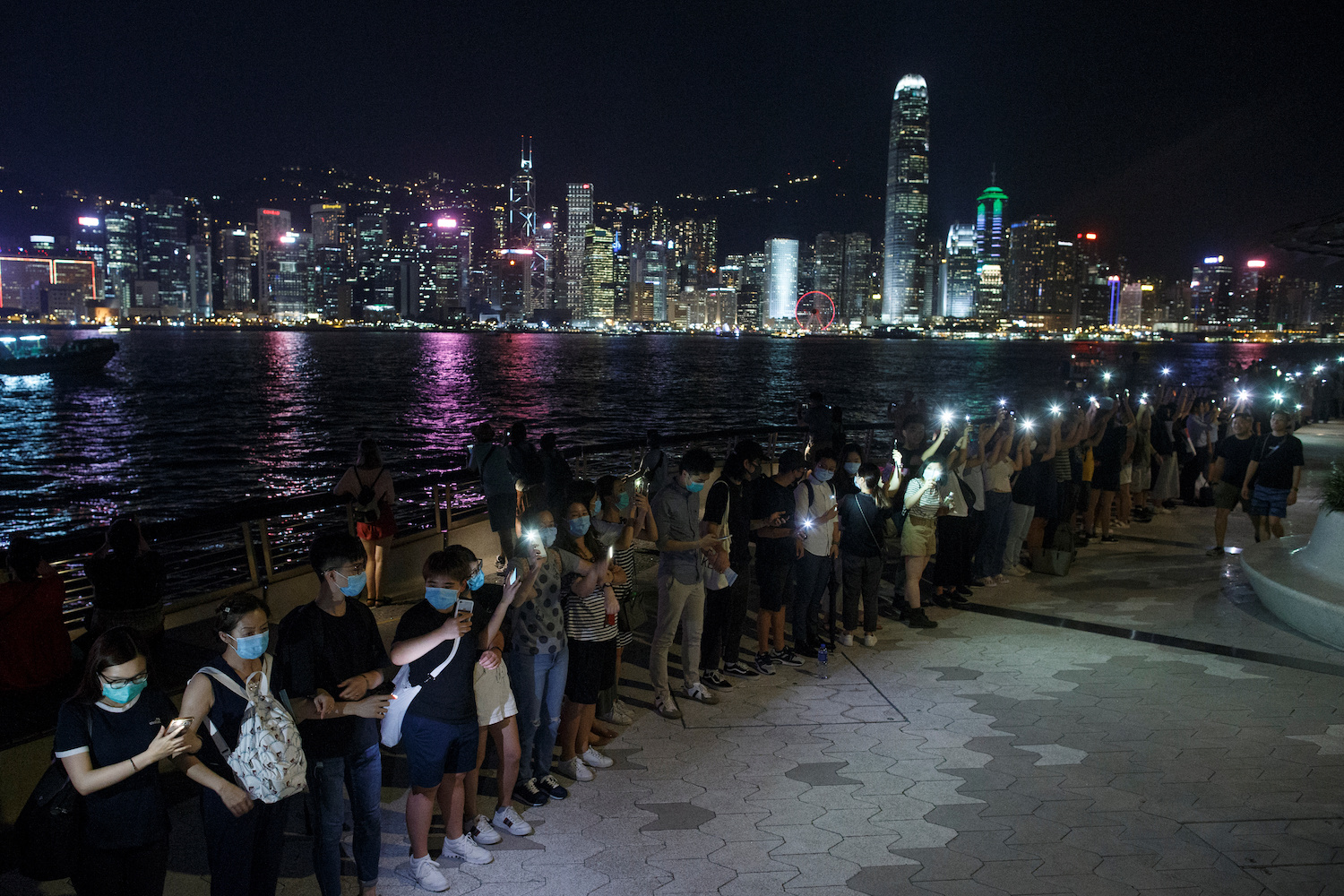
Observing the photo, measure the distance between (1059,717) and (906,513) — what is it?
2.71 meters

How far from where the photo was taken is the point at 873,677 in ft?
23.4

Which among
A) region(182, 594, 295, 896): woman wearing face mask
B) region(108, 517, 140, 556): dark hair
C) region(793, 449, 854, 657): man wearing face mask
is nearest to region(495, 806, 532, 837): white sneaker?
region(182, 594, 295, 896): woman wearing face mask

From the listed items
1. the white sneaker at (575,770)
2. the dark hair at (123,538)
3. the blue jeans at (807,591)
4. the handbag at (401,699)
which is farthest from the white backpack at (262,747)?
the blue jeans at (807,591)

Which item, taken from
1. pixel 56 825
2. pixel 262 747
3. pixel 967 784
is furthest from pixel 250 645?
pixel 967 784

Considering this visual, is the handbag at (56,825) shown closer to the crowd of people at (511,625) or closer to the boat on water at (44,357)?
the crowd of people at (511,625)

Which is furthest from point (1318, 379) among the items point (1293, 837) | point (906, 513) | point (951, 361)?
point (951, 361)

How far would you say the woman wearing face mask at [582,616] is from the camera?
5348 mm

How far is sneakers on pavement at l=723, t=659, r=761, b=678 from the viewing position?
23.6 feet

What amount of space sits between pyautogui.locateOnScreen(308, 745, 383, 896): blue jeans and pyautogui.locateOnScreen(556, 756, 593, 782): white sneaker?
1461mm

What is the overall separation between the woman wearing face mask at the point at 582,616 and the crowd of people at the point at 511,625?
0.6 inches

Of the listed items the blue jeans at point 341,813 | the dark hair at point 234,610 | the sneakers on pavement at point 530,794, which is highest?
the dark hair at point 234,610

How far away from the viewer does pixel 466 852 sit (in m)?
4.45

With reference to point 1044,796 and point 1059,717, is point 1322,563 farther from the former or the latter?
point 1044,796

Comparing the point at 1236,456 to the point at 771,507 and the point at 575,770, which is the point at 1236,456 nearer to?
the point at 771,507
